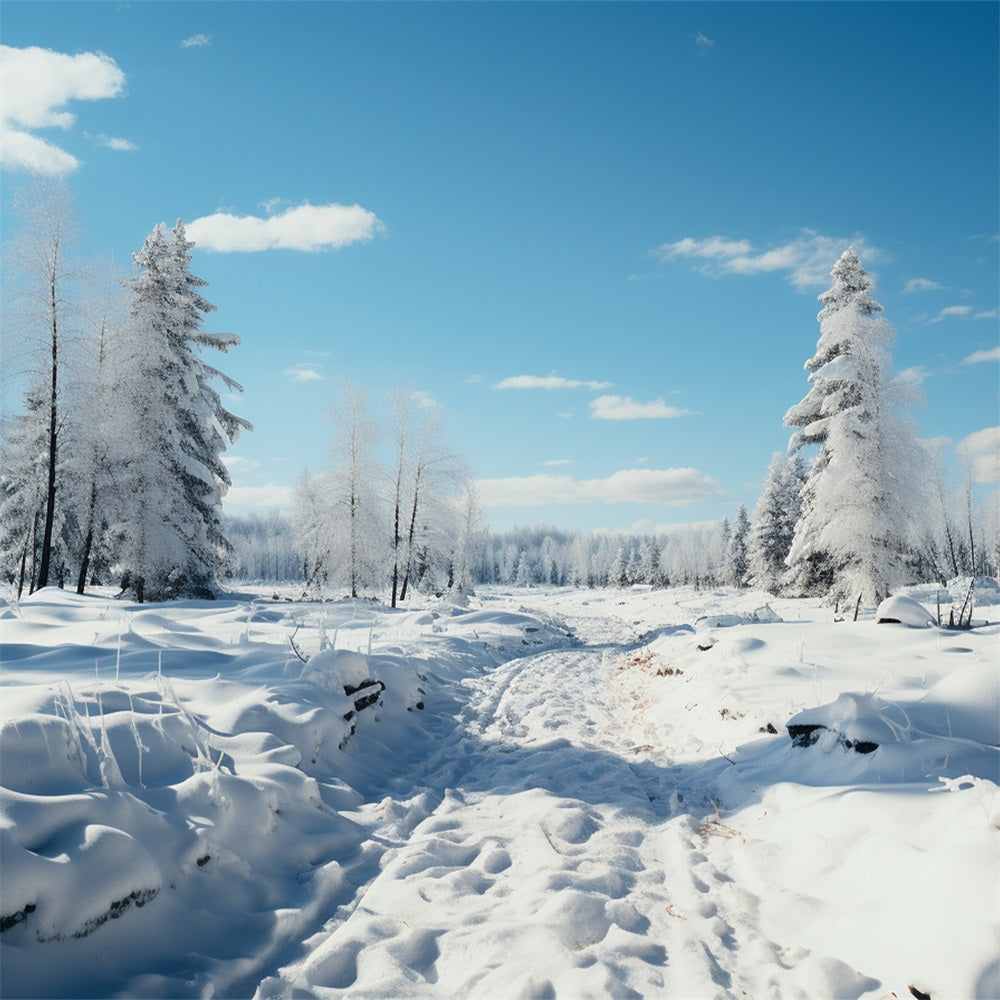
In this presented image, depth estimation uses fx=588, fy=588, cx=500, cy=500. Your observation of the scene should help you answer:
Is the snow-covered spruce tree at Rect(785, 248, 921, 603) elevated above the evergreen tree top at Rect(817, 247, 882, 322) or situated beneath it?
situated beneath

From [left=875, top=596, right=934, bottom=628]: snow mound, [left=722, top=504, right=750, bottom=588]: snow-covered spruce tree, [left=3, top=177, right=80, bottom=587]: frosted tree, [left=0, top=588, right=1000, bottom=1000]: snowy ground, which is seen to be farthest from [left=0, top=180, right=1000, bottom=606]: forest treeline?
[left=722, top=504, right=750, bottom=588]: snow-covered spruce tree

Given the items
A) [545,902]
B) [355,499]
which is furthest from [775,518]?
[545,902]

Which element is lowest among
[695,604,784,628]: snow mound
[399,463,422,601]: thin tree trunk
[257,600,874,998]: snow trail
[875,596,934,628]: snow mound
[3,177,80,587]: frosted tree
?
[695,604,784,628]: snow mound

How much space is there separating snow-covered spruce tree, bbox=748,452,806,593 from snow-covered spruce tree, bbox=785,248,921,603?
15.2m

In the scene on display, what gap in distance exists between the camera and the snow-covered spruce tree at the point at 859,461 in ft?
58.9

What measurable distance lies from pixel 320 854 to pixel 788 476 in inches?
1483

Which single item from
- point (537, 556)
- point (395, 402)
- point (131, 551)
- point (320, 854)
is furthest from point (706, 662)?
point (537, 556)

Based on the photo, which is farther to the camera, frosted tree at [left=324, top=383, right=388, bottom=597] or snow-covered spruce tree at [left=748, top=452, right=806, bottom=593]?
snow-covered spruce tree at [left=748, top=452, right=806, bottom=593]

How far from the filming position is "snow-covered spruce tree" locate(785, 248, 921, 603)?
58.9 feet

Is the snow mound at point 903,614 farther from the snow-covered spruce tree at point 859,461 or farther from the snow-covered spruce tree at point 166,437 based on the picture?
the snow-covered spruce tree at point 166,437

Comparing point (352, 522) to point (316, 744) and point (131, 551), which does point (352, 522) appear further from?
point (316, 744)

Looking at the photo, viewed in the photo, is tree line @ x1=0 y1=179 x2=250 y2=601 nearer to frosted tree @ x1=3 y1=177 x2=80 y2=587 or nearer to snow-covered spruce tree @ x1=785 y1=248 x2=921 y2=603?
frosted tree @ x1=3 y1=177 x2=80 y2=587

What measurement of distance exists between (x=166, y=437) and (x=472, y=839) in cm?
1759

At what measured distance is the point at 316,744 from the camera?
5.24 m
